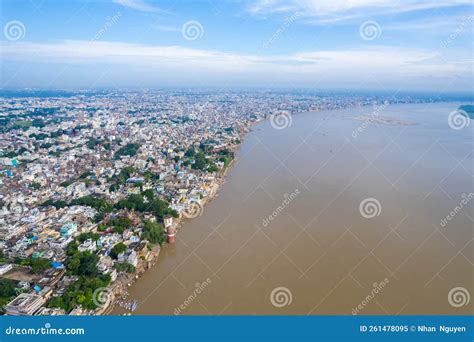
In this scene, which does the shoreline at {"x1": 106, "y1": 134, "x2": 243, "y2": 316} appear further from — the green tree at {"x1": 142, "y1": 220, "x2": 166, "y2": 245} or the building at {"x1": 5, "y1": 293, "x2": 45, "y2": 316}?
the building at {"x1": 5, "y1": 293, "x2": 45, "y2": 316}

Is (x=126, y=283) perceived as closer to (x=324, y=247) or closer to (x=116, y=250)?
(x=116, y=250)

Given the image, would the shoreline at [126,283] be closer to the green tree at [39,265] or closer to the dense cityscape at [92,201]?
the dense cityscape at [92,201]

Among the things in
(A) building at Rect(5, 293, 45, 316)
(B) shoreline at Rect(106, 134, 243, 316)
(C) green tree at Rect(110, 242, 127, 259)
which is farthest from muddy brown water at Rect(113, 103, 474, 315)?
(A) building at Rect(5, 293, 45, 316)

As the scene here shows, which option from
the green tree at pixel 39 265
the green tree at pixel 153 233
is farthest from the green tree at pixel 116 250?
the green tree at pixel 39 265

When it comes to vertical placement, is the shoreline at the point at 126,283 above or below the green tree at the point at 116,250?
below

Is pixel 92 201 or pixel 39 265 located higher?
pixel 92 201

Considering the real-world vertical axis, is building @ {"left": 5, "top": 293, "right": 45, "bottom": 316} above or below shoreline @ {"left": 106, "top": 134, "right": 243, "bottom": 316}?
above

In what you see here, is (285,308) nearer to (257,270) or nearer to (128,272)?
(257,270)

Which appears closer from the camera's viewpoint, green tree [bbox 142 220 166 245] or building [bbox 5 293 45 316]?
building [bbox 5 293 45 316]

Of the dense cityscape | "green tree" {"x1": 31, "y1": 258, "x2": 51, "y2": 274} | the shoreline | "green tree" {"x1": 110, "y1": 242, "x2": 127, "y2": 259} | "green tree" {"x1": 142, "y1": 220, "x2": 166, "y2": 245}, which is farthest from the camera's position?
"green tree" {"x1": 142, "y1": 220, "x2": 166, "y2": 245}

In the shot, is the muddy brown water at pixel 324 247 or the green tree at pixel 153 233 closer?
the muddy brown water at pixel 324 247

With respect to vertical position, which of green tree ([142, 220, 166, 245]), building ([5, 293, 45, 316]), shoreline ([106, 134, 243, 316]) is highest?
green tree ([142, 220, 166, 245])

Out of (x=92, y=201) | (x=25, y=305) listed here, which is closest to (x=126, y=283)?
(x=25, y=305)
